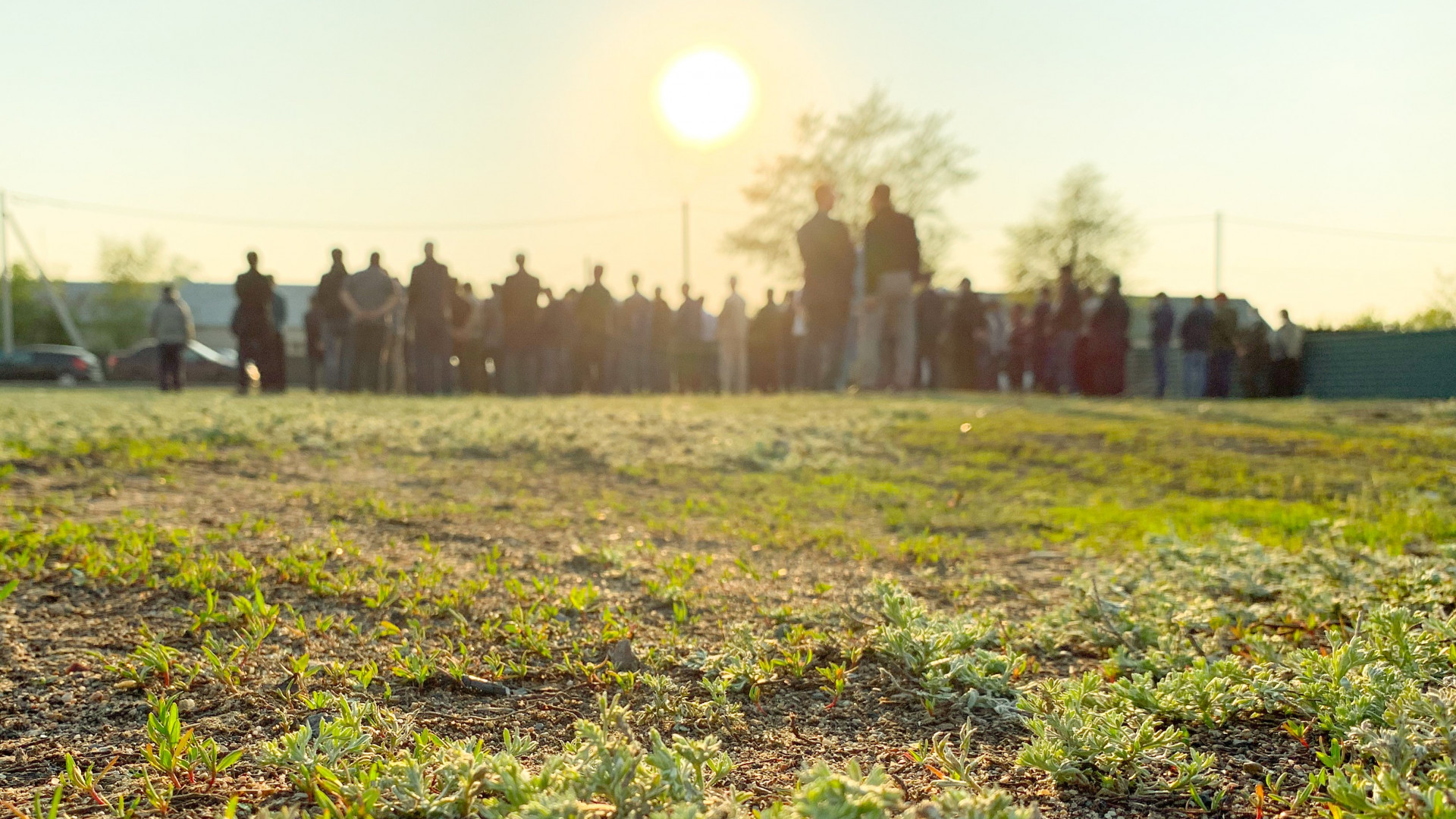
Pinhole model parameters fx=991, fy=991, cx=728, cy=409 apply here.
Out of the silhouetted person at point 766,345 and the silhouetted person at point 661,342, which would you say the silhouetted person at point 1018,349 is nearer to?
the silhouetted person at point 766,345

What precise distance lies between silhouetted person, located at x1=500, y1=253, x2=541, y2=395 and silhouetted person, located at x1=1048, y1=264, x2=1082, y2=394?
842 centimetres

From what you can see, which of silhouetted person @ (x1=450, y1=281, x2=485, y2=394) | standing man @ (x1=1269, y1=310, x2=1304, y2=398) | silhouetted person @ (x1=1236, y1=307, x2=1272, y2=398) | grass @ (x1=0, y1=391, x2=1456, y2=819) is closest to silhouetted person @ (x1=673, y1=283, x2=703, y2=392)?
silhouetted person @ (x1=450, y1=281, x2=485, y2=394)

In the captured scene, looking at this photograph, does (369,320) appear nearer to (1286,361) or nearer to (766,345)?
(766,345)

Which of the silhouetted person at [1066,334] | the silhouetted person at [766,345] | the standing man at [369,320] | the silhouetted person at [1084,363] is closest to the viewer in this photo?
the standing man at [369,320]

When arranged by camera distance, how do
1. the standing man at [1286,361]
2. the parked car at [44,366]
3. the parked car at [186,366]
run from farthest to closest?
the parked car at [44,366] → the parked car at [186,366] → the standing man at [1286,361]

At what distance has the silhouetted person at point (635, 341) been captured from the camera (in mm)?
17688

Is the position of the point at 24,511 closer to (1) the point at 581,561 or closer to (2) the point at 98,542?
(2) the point at 98,542

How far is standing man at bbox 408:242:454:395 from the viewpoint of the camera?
14.4m

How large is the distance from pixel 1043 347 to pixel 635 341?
283 inches

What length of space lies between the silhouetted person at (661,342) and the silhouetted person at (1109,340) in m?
7.25

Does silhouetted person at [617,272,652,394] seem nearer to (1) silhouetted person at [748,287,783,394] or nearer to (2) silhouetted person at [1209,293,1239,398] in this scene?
(1) silhouetted person at [748,287,783,394]

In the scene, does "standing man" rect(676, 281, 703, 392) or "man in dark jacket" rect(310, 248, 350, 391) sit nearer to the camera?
"man in dark jacket" rect(310, 248, 350, 391)

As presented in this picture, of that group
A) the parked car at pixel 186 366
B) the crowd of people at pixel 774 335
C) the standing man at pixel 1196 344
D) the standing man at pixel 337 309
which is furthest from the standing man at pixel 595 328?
the parked car at pixel 186 366

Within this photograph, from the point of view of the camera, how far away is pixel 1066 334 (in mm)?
16438
